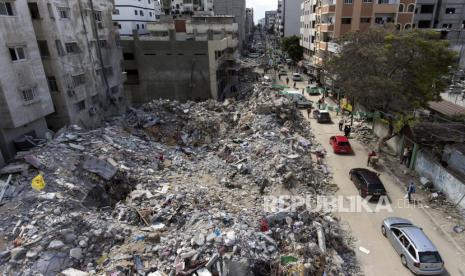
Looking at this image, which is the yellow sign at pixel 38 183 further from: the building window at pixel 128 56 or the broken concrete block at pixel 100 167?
the building window at pixel 128 56

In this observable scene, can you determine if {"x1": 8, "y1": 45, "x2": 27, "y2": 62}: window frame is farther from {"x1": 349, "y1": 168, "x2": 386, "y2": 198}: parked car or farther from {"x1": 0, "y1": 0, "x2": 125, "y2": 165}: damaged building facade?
{"x1": 349, "y1": 168, "x2": 386, "y2": 198}: parked car

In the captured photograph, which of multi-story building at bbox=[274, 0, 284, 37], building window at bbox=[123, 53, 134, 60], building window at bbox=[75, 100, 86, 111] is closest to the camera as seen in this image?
building window at bbox=[75, 100, 86, 111]

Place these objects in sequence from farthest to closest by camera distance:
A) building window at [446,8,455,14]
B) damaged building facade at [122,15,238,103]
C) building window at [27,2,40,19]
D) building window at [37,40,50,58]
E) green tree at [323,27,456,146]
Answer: building window at [446,8,455,14], damaged building facade at [122,15,238,103], building window at [37,40,50,58], green tree at [323,27,456,146], building window at [27,2,40,19]

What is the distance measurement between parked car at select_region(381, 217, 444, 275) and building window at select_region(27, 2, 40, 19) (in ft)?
76.2

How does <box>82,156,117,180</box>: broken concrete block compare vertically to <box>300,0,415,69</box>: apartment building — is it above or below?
below

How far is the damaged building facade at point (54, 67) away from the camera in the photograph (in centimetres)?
1584

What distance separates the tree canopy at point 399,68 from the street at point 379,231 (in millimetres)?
4782

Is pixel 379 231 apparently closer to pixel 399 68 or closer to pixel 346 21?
pixel 399 68

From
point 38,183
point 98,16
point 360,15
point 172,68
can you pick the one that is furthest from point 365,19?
point 38,183

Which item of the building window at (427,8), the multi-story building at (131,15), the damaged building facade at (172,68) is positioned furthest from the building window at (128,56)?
the building window at (427,8)

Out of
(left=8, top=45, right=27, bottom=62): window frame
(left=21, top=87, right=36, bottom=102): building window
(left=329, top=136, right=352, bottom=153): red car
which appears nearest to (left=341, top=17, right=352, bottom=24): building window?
(left=329, top=136, right=352, bottom=153): red car

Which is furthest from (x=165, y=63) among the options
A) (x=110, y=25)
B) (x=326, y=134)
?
(x=326, y=134)

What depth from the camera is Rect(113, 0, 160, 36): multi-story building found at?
54719mm

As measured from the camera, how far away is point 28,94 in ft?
55.5
